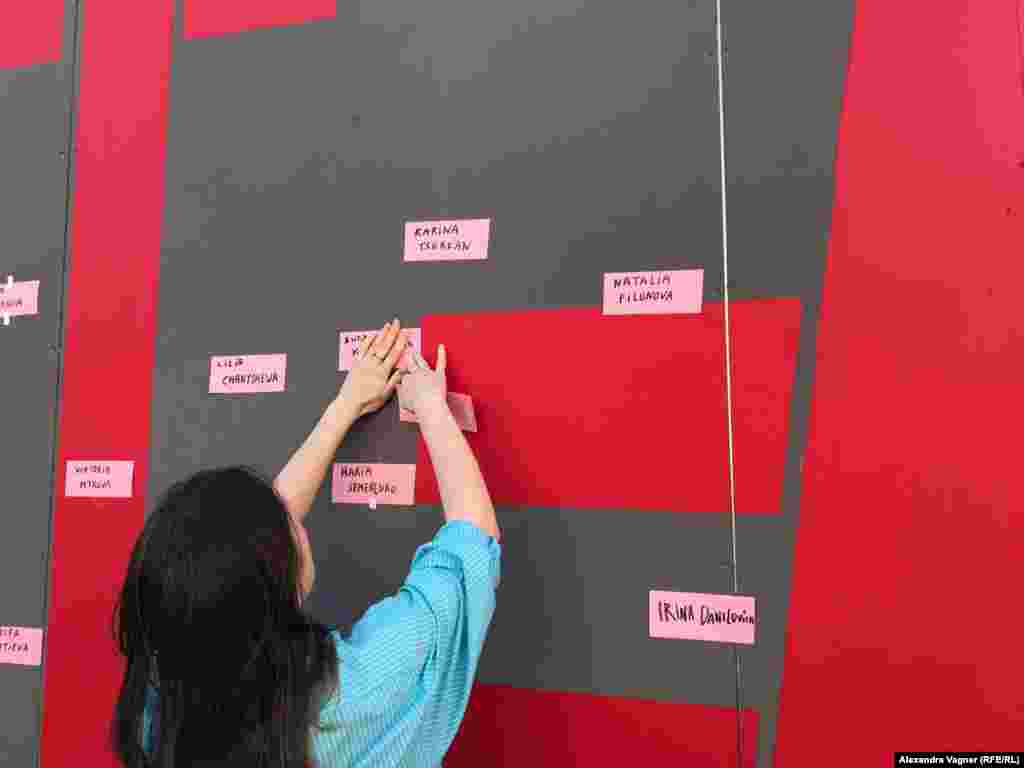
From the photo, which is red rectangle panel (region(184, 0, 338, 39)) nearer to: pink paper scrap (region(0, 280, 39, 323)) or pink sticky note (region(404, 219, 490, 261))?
pink sticky note (region(404, 219, 490, 261))

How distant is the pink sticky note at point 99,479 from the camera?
135cm

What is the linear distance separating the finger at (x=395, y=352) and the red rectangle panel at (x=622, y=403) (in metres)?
0.03

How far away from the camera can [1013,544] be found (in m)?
1.00

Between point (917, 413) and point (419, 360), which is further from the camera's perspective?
point (419, 360)

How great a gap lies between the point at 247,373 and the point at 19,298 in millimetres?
482

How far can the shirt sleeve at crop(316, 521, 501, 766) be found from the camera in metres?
0.84

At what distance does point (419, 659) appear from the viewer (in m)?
0.88

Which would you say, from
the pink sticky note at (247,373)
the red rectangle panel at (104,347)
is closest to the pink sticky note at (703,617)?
the pink sticky note at (247,373)

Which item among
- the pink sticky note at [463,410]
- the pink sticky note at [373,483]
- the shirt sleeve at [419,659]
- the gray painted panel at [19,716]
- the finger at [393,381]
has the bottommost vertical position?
the gray painted panel at [19,716]

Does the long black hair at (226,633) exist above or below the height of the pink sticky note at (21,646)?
above

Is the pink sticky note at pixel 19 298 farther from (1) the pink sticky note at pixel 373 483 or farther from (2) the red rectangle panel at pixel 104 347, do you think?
(1) the pink sticky note at pixel 373 483

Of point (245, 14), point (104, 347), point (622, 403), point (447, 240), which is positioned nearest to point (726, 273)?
point (622, 403)

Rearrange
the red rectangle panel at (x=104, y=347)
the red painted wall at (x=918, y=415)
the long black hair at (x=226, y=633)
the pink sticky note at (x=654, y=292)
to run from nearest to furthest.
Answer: the long black hair at (x=226, y=633)
the red painted wall at (x=918, y=415)
the pink sticky note at (x=654, y=292)
the red rectangle panel at (x=104, y=347)

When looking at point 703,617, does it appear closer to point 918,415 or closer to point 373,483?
point 918,415
